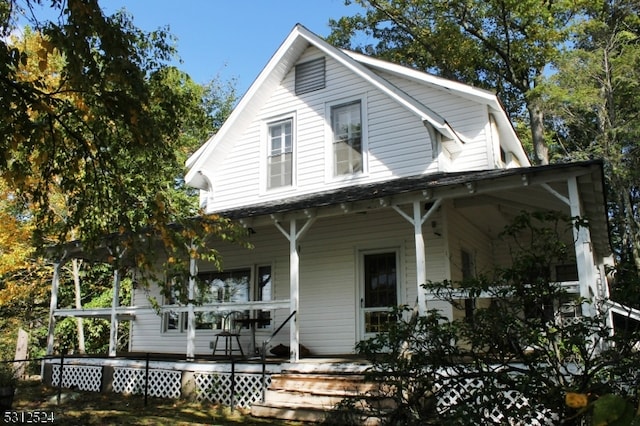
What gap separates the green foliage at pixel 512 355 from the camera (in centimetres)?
323

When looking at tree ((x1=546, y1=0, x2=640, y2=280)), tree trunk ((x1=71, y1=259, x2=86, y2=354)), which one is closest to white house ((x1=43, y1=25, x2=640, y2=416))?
tree ((x1=546, y1=0, x2=640, y2=280))

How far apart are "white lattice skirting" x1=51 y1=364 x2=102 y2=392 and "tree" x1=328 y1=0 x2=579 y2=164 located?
61.3 feet

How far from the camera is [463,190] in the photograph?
366 inches

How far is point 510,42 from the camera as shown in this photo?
26.2 m

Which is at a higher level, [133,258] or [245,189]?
[245,189]

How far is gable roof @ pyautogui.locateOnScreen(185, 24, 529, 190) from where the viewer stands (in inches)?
505

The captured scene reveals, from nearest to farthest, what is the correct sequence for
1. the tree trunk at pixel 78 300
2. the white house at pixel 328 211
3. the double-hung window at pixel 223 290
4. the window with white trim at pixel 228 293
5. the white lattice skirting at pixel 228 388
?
the white lattice skirting at pixel 228 388, the white house at pixel 328 211, the window with white trim at pixel 228 293, the double-hung window at pixel 223 290, the tree trunk at pixel 78 300

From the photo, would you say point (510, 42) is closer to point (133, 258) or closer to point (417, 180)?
point (417, 180)

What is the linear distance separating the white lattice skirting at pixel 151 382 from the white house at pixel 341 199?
26.6 inches

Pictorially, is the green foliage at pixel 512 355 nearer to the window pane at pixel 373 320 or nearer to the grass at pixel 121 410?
the grass at pixel 121 410

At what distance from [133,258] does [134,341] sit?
10266mm

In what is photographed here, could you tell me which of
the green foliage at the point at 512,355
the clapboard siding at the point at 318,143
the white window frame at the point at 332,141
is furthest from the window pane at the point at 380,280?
the green foliage at the point at 512,355

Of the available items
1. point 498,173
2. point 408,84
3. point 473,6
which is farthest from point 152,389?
point 473,6

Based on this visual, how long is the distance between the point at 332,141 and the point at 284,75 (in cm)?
258
